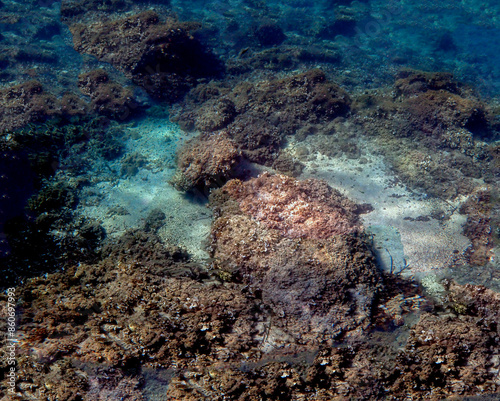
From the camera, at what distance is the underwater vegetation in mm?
2879

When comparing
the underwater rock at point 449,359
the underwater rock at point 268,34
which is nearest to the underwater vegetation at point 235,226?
the underwater rock at point 449,359

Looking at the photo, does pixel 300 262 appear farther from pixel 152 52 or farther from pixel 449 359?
pixel 152 52

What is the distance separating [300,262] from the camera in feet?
12.0

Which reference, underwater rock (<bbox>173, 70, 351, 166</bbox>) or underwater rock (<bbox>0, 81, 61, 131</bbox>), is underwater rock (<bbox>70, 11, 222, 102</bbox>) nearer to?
underwater rock (<bbox>173, 70, 351, 166</bbox>)

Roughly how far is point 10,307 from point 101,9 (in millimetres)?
16379

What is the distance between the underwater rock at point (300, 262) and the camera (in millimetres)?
3350

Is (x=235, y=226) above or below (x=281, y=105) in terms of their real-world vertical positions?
below

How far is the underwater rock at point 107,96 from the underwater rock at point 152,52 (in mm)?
920

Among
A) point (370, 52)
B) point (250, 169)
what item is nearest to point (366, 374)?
point (250, 169)

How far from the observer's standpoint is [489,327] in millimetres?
3047

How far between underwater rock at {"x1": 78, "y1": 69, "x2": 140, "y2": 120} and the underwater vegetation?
2.8 inches

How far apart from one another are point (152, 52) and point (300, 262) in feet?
32.5

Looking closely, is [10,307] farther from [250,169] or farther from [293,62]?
[293,62]

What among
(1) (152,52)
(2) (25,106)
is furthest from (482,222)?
(2) (25,106)
